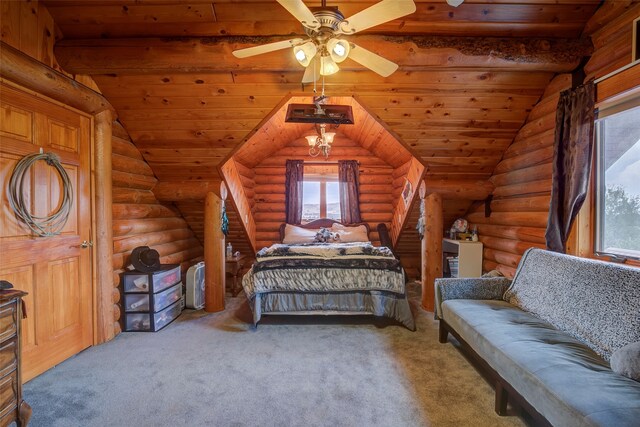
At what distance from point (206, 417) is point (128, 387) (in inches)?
30.2

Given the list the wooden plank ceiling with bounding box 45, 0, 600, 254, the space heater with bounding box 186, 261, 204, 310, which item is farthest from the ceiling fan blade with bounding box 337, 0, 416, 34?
the space heater with bounding box 186, 261, 204, 310

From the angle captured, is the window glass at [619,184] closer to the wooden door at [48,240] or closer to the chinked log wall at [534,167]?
the chinked log wall at [534,167]

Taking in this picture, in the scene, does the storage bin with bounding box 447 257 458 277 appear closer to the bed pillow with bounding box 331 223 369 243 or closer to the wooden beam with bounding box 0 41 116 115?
the bed pillow with bounding box 331 223 369 243

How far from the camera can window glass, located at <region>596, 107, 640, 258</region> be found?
238 cm

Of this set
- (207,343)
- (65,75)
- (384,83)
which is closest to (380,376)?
(207,343)

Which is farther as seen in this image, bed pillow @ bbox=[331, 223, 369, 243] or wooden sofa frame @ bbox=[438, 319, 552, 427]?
bed pillow @ bbox=[331, 223, 369, 243]

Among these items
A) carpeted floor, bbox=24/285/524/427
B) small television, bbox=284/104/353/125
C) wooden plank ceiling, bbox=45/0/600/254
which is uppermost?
wooden plank ceiling, bbox=45/0/600/254

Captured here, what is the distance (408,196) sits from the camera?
4.71 meters

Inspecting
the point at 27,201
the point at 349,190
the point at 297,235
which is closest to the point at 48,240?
the point at 27,201

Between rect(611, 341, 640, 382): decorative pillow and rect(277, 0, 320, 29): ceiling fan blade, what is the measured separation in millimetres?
2346

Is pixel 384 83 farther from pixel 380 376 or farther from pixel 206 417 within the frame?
pixel 206 417

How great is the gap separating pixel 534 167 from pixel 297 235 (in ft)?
11.4

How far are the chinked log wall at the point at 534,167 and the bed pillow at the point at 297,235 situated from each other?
8.68 feet

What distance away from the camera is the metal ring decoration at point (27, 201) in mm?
2248
